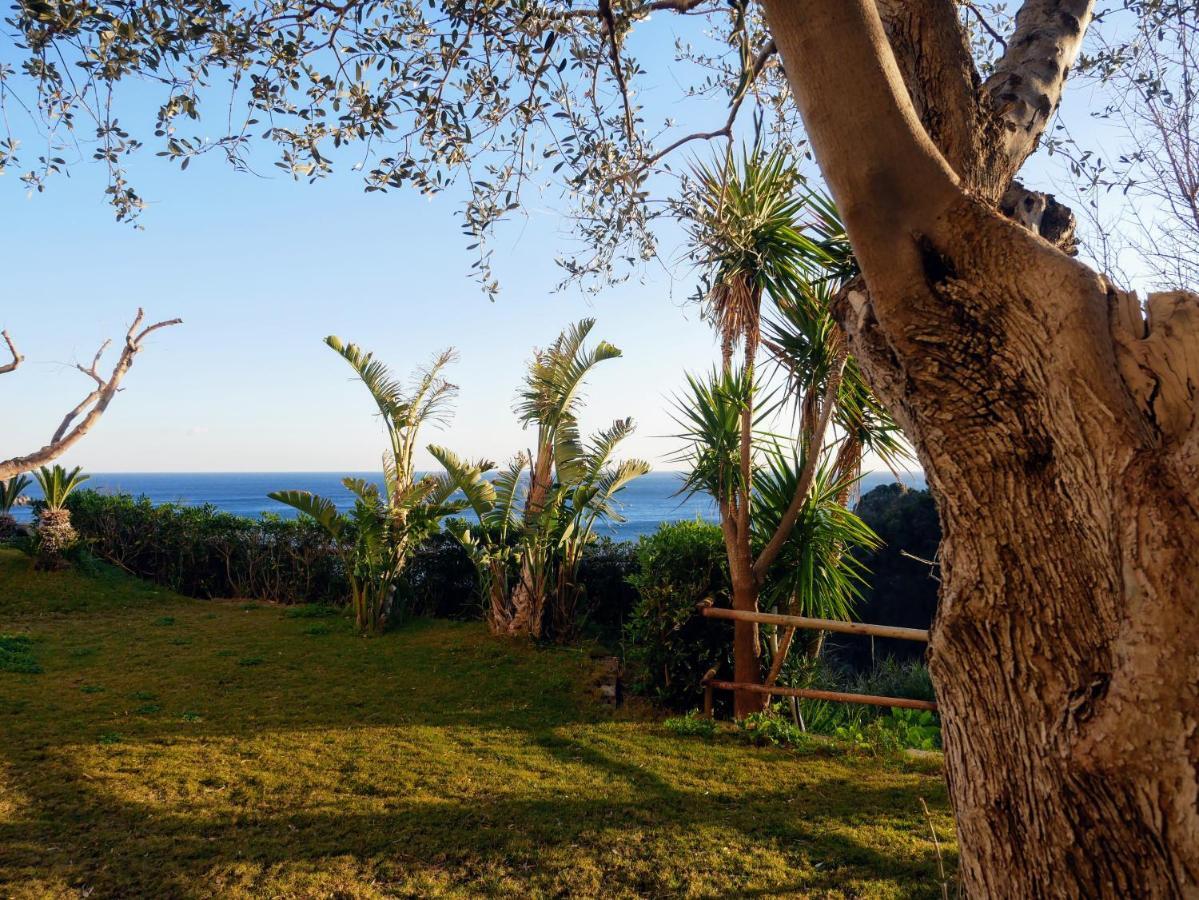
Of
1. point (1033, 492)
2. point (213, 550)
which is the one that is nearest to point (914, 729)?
point (1033, 492)

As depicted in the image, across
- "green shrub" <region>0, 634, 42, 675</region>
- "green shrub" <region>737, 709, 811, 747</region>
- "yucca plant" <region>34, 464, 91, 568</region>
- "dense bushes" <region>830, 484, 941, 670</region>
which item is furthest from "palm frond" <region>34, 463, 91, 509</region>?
"dense bushes" <region>830, 484, 941, 670</region>

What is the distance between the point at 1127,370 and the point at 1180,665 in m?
0.65

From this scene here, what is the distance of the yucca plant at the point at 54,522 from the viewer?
11086 millimetres

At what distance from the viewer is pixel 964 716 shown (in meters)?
1.88

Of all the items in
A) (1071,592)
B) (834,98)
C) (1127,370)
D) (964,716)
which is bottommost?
(964,716)

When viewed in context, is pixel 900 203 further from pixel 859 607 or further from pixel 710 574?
pixel 859 607

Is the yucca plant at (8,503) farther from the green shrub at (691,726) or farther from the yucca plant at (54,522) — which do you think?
the green shrub at (691,726)

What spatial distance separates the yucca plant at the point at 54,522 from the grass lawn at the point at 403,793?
429 centimetres

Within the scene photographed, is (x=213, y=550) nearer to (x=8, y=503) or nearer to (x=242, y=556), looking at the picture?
(x=242, y=556)

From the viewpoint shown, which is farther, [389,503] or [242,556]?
[242,556]

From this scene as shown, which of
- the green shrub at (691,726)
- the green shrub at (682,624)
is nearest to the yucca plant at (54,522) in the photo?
the green shrub at (682,624)

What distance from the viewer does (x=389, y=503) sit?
30.1ft

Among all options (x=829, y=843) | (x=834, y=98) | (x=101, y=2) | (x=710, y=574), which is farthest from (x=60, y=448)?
(x=710, y=574)

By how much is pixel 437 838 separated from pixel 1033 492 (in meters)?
3.26
